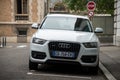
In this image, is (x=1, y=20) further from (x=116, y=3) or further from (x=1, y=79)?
(x=1, y=79)

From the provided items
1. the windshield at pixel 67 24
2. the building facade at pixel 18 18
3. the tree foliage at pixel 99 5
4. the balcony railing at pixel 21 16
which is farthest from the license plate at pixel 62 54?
the balcony railing at pixel 21 16

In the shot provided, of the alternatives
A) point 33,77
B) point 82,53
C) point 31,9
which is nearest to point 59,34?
point 82,53

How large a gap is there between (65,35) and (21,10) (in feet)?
116

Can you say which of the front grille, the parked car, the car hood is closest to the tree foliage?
the car hood

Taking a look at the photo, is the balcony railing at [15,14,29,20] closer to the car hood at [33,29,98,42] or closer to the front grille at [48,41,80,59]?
the car hood at [33,29,98,42]

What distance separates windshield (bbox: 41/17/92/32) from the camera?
577 inches

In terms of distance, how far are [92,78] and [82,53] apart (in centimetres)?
78

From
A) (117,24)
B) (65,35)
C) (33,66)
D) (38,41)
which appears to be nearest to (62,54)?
(65,35)

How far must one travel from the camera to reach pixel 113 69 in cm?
1454

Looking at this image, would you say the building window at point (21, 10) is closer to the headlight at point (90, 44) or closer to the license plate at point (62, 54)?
the headlight at point (90, 44)

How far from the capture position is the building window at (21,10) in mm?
48281

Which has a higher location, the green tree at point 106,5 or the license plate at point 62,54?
the green tree at point 106,5

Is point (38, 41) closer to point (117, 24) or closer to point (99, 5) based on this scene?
point (117, 24)

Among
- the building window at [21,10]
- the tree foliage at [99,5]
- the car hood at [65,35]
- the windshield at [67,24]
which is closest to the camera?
the car hood at [65,35]
